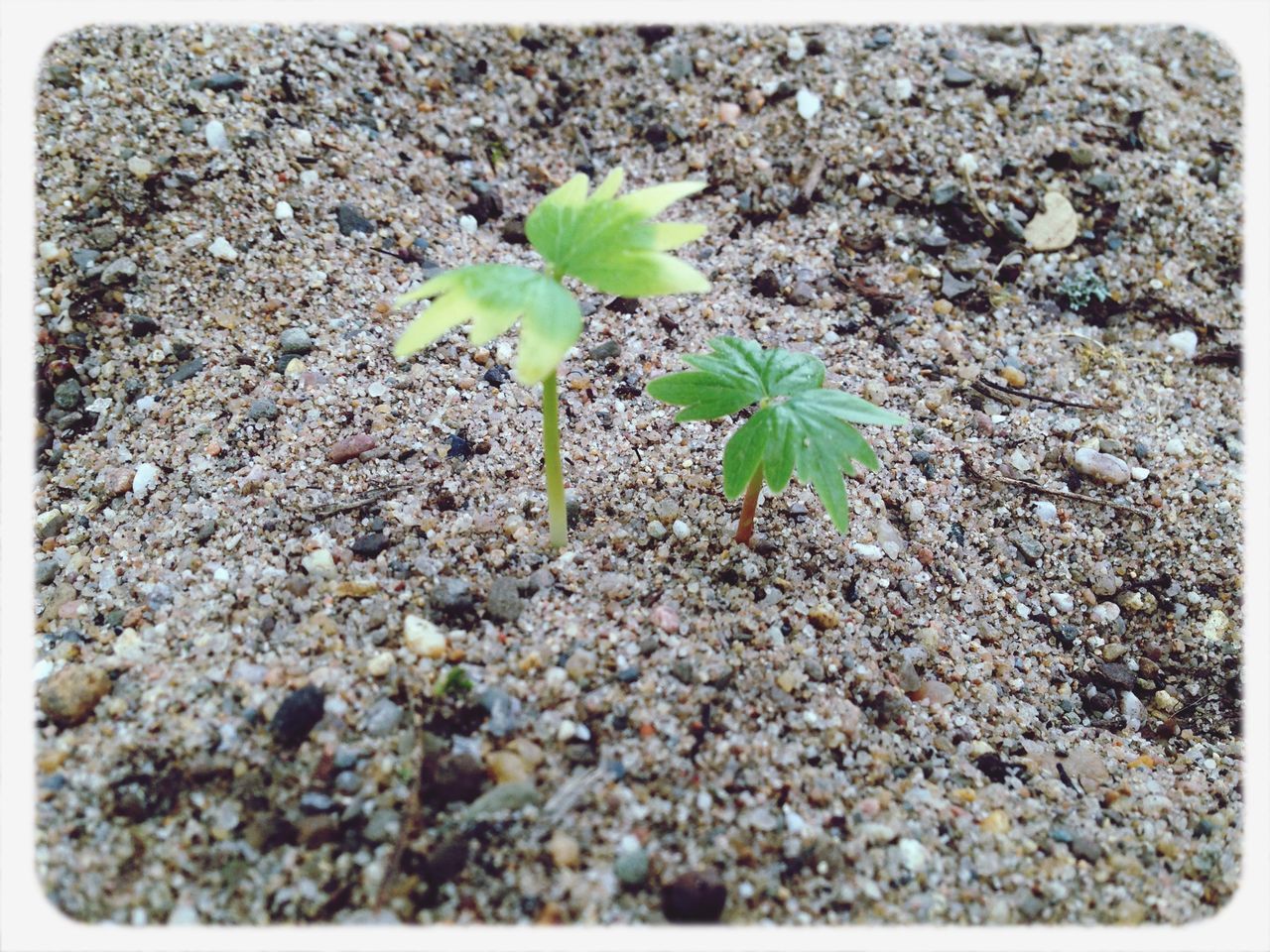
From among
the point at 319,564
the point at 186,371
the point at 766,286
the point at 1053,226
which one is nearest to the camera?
the point at 319,564

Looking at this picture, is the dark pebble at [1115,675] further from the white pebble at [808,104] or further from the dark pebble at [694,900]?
the white pebble at [808,104]

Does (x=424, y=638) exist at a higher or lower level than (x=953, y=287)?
lower

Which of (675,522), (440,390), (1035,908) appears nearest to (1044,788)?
(1035,908)

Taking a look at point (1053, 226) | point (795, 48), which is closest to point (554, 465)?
point (1053, 226)

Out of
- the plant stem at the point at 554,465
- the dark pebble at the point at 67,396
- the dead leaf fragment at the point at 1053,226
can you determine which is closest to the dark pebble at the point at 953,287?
the dead leaf fragment at the point at 1053,226

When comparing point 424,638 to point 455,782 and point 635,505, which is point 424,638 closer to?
point 455,782

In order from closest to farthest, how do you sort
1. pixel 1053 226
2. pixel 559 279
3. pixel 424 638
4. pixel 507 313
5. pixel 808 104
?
pixel 507 313 → pixel 559 279 → pixel 424 638 → pixel 1053 226 → pixel 808 104

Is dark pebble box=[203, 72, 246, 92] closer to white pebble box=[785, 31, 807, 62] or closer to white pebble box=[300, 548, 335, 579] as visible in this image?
white pebble box=[300, 548, 335, 579]
